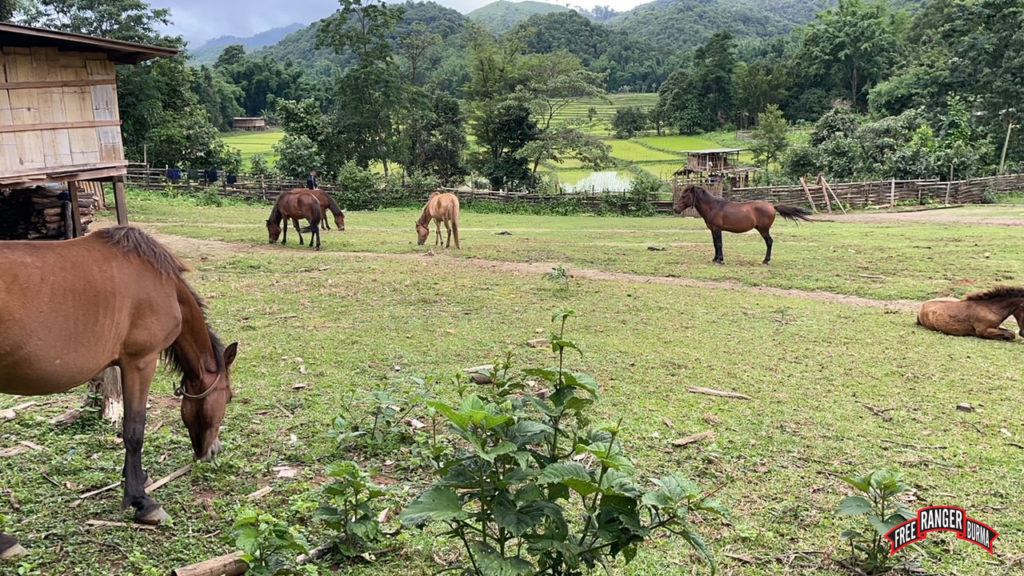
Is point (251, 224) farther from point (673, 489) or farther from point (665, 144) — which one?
point (665, 144)

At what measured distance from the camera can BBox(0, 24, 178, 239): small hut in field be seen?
860 cm

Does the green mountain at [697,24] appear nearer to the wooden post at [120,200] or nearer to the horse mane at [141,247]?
the wooden post at [120,200]

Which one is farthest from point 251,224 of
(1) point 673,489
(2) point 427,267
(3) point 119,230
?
(1) point 673,489

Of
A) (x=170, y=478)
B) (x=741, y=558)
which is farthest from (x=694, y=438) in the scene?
(x=170, y=478)

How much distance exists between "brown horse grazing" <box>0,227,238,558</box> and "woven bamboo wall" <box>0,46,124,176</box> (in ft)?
20.4

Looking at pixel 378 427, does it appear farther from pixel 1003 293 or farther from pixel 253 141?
pixel 253 141

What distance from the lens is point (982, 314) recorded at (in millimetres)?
A: 9164

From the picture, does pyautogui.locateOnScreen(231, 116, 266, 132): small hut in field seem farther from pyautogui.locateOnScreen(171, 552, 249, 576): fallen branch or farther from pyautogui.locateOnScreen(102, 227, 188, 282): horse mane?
pyautogui.locateOnScreen(171, 552, 249, 576): fallen branch

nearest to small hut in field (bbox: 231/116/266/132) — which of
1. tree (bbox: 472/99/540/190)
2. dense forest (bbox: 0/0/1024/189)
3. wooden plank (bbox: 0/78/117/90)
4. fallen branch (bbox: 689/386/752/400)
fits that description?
dense forest (bbox: 0/0/1024/189)

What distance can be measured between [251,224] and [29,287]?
66.1ft

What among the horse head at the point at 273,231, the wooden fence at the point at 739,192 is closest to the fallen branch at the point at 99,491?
the horse head at the point at 273,231

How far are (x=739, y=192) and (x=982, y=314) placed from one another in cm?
2449

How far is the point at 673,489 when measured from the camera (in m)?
2.63

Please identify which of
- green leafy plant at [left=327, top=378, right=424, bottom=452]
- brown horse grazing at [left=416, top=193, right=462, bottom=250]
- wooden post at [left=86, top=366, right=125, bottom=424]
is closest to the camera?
green leafy plant at [left=327, top=378, right=424, bottom=452]
